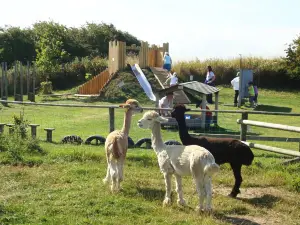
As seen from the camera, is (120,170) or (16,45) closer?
(120,170)

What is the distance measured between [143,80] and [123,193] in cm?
2011

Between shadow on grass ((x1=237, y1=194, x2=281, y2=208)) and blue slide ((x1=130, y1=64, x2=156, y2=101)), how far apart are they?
57.7 ft

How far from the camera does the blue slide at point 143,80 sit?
88.9 ft

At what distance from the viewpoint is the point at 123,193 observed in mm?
8789

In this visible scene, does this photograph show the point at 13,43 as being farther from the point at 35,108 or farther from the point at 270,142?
the point at 270,142

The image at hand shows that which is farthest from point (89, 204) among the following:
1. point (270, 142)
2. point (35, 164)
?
point (270, 142)

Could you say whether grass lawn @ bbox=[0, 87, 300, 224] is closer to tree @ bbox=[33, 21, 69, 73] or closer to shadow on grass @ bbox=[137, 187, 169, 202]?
shadow on grass @ bbox=[137, 187, 169, 202]

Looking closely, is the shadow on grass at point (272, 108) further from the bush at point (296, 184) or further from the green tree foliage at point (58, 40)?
the green tree foliage at point (58, 40)

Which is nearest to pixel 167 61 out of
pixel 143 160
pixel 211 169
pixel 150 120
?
pixel 143 160

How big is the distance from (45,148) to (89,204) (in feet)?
16.8

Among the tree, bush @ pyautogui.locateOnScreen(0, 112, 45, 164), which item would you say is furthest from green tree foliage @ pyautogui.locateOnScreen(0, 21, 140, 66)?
bush @ pyautogui.locateOnScreen(0, 112, 45, 164)

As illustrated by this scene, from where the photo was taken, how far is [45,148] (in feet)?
42.0

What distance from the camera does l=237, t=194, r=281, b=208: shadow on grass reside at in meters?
8.69

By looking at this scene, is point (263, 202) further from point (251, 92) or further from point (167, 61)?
point (167, 61)
